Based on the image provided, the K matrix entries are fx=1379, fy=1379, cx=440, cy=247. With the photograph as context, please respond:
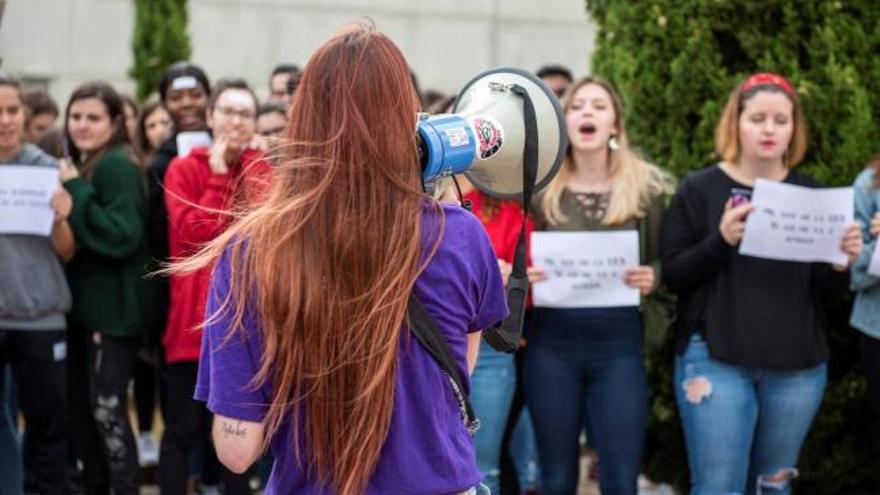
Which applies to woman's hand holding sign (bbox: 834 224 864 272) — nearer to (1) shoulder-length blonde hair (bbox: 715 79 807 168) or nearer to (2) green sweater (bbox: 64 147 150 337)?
(1) shoulder-length blonde hair (bbox: 715 79 807 168)

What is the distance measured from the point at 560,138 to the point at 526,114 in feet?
0.43

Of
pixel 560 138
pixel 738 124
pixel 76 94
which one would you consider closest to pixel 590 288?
pixel 738 124

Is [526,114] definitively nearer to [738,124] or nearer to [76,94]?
[738,124]

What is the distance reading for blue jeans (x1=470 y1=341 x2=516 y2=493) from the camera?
5809 millimetres

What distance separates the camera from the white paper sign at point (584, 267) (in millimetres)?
5711

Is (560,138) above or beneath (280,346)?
above

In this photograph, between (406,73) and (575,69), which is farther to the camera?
(575,69)

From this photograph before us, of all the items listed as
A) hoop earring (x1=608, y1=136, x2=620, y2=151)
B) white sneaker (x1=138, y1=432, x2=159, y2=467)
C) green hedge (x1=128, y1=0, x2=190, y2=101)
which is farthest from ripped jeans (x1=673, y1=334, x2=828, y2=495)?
green hedge (x1=128, y1=0, x2=190, y2=101)

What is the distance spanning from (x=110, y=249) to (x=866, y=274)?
10.8 ft

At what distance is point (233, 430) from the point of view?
299cm

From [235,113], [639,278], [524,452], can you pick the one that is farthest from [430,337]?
[524,452]

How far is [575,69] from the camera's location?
1552 cm

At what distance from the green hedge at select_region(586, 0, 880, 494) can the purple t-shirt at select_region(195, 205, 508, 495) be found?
130 inches

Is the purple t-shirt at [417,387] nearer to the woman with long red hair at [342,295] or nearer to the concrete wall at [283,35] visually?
the woman with long red hair at [342,295]
